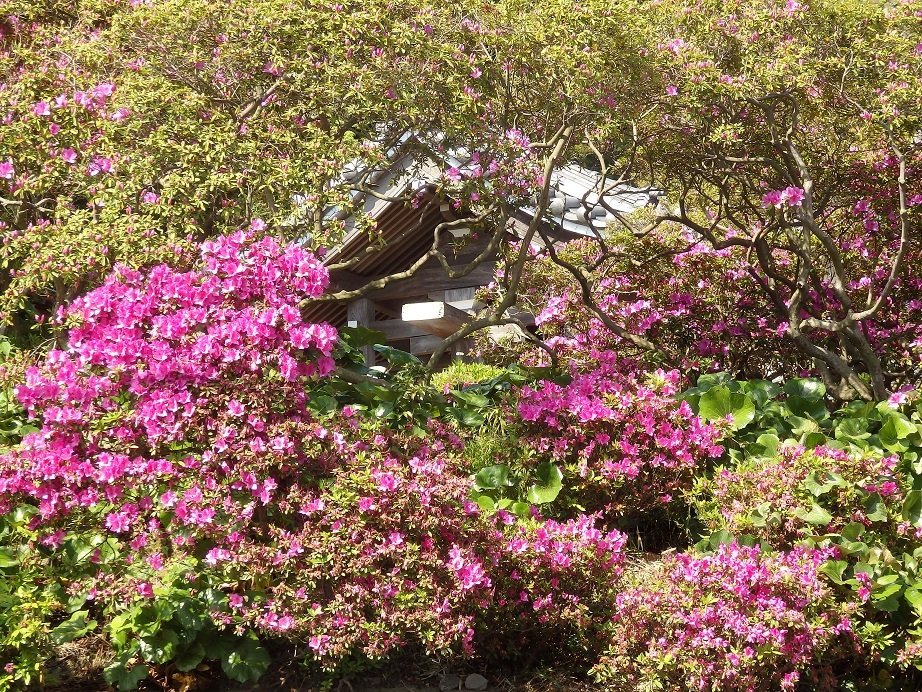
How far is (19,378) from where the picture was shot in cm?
439

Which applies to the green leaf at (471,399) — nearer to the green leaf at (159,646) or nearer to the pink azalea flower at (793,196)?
the pink azalea flower at (793,196)

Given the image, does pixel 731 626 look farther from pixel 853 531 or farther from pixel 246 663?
pixel 246 663

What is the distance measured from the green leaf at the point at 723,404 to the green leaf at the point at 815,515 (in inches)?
50.5

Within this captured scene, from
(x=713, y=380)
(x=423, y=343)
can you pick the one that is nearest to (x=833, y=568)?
(x=713, y=380)

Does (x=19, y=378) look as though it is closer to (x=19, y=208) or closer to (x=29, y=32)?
(x=19, y=208)

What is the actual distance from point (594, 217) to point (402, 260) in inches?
104

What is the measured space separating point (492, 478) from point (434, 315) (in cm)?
389

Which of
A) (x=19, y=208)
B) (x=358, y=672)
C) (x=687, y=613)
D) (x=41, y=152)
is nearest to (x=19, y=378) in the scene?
(x=41, y=152)

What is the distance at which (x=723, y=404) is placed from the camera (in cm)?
573

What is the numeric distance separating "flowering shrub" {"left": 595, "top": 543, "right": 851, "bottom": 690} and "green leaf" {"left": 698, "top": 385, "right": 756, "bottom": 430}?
1574mm

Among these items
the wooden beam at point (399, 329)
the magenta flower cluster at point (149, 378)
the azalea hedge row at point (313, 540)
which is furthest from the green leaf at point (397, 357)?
the wooden beam at point (399, 329)

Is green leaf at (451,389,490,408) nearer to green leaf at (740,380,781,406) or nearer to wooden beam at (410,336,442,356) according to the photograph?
green leaf at (740,380,781,406)

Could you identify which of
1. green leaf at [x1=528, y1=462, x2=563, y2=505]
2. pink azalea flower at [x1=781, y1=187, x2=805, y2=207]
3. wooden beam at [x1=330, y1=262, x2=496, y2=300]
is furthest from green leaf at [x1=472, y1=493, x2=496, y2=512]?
wooden beam at [x1=330, y1=262, x2=496, y2=300]

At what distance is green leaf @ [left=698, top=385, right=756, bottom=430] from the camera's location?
5699 mm
